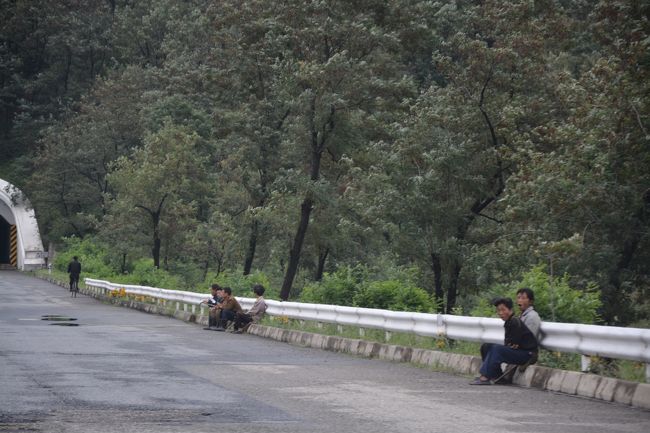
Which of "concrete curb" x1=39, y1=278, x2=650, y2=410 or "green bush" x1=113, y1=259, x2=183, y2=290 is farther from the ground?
"green bush" x1=113, y1=259, x2=183, y2=290

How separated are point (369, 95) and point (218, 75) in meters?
10.4

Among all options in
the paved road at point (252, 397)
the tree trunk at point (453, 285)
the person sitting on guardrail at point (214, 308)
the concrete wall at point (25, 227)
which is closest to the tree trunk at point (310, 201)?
the tree trunk at point (453, 285)

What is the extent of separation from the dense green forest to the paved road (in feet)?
19.2

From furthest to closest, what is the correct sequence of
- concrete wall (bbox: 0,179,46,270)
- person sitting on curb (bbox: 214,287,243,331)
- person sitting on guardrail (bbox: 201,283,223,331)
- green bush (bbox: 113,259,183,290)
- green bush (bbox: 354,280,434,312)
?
concrete wall (bbox: 0,179,46,270) → green bush (bbox: 113,259,183,290) → person sitting on guardrail (bbox: 201,283,223,331) → person sitting on curb (bbox: 214,287,243,331) → green bush (bbox: 354,280,434,312)

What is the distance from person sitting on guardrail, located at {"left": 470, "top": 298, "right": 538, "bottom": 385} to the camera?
13414 millimetres

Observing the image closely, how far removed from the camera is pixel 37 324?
1130 inches

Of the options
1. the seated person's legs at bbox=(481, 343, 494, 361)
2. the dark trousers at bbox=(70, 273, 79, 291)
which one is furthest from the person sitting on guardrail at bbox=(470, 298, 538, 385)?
the dark trousers at bbox=(70, 273, 79, 291)

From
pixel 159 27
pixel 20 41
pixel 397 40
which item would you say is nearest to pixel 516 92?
pixel 397 40

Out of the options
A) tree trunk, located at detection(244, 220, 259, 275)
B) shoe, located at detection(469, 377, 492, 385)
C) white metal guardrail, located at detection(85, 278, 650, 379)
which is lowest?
shoe, located at detection(469, 377, 492, 385)

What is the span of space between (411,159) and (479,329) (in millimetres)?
18866

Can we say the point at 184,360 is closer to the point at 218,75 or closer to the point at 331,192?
the point at 331,192

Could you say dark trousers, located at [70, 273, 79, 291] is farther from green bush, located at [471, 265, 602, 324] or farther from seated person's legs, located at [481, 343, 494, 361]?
seated person's legs, located at [481, 343, 494, 361]

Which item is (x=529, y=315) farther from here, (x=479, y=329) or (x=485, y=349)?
(x=479, y=329)

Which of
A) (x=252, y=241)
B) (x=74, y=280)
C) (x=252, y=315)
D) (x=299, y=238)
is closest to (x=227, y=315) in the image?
(x=252, y=315)
